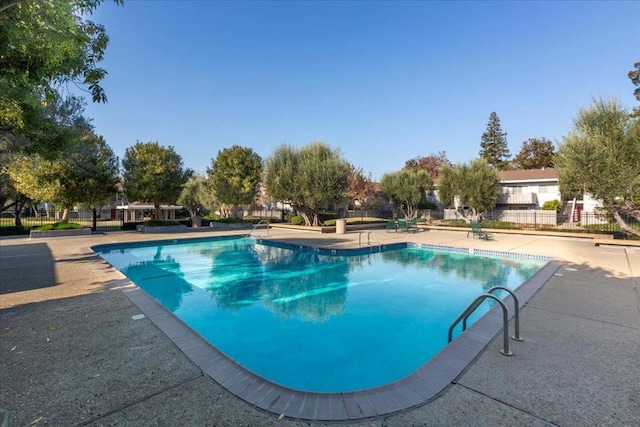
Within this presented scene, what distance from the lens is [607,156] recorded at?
13359mm

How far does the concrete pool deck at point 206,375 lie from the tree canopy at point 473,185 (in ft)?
70.0

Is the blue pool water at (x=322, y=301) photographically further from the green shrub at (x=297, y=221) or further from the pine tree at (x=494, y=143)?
the pine tree at (x=494, y=143)

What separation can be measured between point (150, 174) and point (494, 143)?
198 feet

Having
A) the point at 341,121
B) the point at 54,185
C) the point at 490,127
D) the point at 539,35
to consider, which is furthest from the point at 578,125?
the point at 490,127

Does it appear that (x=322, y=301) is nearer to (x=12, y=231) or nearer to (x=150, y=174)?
(x=150, y=174)

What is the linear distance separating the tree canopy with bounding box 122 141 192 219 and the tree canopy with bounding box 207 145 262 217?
12.5ft

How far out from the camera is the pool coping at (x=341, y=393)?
2879 mm

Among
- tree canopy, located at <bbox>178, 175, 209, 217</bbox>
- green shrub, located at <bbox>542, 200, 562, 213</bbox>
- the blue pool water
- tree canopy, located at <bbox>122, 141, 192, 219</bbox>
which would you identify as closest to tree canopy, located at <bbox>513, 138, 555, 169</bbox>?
green shrub, located at <bbox>542, 200, 562, 213</bbox>

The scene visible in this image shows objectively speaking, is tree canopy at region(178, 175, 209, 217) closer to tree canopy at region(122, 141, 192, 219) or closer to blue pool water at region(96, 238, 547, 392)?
tree canopy at region(122, 141, 192, 219)

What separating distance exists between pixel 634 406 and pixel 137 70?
17.7 metres

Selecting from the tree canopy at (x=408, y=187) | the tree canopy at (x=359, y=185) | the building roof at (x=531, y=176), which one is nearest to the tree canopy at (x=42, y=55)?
the tree canopy at (x=359, y=185)

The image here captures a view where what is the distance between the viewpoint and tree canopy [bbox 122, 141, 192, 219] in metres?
22.6

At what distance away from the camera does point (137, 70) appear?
45.2 ft

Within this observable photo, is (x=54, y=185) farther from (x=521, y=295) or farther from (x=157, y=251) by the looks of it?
(x=521, y=295)
